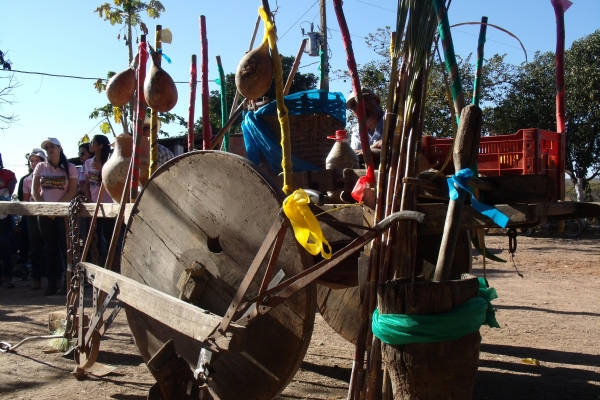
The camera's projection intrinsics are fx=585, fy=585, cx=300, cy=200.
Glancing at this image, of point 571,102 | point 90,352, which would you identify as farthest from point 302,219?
point 571,102

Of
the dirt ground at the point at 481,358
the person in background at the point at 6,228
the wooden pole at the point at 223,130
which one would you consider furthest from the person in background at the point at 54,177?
the wooden pole at the point at 223,130

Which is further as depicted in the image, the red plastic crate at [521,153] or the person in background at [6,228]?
the person in background at [6,228]

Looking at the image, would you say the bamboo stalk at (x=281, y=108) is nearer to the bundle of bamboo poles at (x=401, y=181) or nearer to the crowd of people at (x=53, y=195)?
the bundle of bamboo poles at (x=401, y=181)

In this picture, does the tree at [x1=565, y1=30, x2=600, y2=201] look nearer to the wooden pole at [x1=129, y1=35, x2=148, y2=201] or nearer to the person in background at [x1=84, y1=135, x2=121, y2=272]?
the person in background at [x1=84, y1=135, x2=121, y2=272]

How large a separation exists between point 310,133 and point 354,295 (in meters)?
1.24

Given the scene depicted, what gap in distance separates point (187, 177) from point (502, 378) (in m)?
2.61

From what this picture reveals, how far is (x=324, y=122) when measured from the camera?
3.93 metres

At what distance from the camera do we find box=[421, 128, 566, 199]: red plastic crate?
127 inches

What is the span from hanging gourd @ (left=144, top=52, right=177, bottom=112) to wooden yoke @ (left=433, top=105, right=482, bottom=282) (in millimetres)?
1972

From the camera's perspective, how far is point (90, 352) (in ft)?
12.1

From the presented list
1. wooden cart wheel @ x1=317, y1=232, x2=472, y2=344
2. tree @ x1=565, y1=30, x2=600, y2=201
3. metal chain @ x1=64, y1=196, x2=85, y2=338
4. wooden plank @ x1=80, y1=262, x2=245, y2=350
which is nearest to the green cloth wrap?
wooden plank @ x1=80, y1=262, x2=245, y2=350

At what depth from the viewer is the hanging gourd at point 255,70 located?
8.72ft

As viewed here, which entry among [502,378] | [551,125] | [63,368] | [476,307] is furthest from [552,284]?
[551,125]

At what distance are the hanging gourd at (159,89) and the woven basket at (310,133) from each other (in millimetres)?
706
